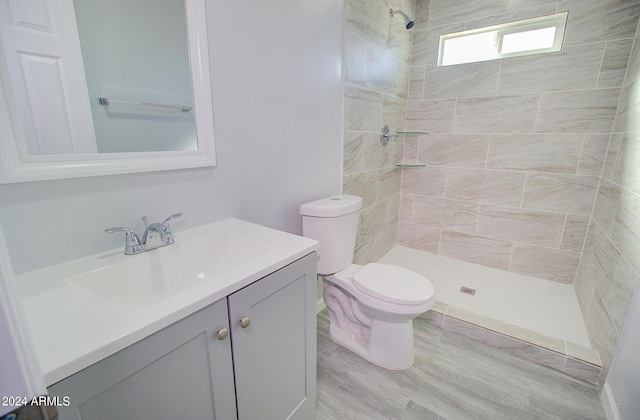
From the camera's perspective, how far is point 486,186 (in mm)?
2508

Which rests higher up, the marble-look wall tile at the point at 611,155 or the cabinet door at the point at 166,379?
the marble-look wall tile at the point at 611,155

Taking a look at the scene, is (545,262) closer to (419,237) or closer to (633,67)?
(419,237)

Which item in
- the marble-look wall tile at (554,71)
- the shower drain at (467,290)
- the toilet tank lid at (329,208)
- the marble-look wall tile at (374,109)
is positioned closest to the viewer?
the toilet tank lid at (329,208)

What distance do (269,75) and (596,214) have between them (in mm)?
2392

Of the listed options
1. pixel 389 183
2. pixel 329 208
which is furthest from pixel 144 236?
pixel 389 183

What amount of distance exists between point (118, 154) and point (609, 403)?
7.64 ft

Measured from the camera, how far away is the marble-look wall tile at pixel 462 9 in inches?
87.7

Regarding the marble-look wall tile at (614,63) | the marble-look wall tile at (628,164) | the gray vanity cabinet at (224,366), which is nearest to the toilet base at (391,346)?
the gray vanity cabinet at (224,366)

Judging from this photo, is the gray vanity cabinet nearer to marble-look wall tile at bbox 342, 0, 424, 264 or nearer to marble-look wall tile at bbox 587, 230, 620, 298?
marble-look wall tile at bbox 342, 0, 424, 264

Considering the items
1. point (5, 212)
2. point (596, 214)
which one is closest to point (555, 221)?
point (596, 214)

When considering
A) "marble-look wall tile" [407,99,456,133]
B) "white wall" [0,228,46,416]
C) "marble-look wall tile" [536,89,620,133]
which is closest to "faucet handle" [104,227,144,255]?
"white wall" [0,228,46,416]

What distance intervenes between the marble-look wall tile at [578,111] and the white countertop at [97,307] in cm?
229

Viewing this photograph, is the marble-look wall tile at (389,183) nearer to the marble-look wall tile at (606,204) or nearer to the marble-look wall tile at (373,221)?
the marble-look wall tile at (373,221)

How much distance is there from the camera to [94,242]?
913 millimetres
